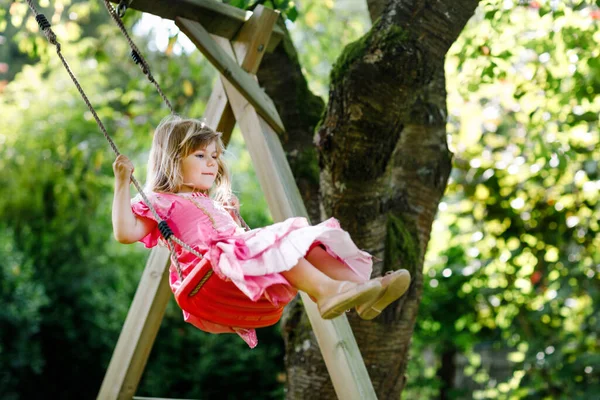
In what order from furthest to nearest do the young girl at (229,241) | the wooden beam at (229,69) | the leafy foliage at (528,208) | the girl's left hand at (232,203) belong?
the leafy foliage at (528,208) < the wooden beam at (229,69) < the girl's left hand at (232,203) < the young girl at (229,241)

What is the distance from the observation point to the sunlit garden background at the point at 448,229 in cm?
373

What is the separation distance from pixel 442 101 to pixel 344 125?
0.73m

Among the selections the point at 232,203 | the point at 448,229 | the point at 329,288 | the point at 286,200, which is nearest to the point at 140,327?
the point at 232,203

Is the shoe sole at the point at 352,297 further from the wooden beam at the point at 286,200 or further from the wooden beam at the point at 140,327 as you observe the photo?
the wooden beam at the point at 140,327

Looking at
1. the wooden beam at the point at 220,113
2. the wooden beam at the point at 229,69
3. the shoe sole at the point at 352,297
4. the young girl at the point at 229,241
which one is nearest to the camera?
the shoe sole at the point at 352,297

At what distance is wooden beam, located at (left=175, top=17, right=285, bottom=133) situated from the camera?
2.31m

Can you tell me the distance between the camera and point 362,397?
1.99 m

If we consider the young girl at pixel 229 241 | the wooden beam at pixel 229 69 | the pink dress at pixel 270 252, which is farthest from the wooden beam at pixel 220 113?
the pink dress at pixel 270 252

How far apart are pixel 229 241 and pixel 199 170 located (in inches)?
14.0

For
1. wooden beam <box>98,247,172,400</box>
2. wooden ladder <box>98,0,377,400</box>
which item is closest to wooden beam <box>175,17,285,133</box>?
wooden ladder <box>98,0,377,400</box>

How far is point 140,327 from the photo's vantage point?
262cm

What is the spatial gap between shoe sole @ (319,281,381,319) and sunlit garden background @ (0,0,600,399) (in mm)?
1715

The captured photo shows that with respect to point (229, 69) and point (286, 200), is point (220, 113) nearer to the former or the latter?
point (229, 69)

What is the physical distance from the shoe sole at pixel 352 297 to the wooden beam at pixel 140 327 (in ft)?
3.61
